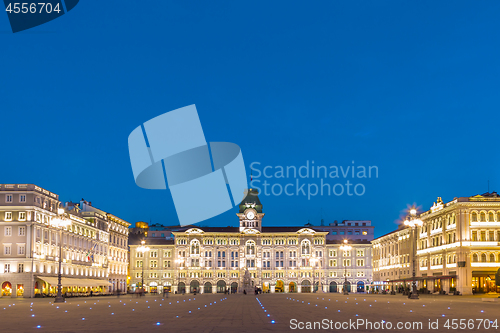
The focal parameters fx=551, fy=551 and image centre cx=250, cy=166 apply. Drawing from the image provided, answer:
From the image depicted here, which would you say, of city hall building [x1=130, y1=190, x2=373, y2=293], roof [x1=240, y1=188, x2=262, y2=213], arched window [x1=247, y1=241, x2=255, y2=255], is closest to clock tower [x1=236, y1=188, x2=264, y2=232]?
roof [x1=240, y1=188, x2=262, y2=213]

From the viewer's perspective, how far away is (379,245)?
137 m

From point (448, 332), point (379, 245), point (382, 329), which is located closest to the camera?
point (448, 332)

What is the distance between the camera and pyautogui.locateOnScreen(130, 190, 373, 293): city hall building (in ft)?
465

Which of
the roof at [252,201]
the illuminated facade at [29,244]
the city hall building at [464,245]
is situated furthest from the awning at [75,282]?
the city hall building at [464,245]

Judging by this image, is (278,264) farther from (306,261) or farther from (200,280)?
(200,280)

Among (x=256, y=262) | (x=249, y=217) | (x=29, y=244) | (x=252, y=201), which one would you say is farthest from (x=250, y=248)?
(x=29, y=244)

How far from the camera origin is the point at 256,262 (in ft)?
468

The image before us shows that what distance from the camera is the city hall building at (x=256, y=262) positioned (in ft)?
465

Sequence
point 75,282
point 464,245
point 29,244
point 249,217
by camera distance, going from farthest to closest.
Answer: point 249,217
point 75,282
point 29,244
point 464,245

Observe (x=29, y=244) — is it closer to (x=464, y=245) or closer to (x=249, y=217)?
(x=464, y=245)

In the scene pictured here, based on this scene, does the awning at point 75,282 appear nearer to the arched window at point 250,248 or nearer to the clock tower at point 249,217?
the arched window at point 250,248

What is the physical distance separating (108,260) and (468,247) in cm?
7579

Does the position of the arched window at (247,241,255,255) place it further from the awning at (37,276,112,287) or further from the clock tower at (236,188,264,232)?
the awning at (37,276,112,287)

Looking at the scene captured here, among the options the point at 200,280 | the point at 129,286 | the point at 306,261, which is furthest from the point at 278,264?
the point at 129,286
